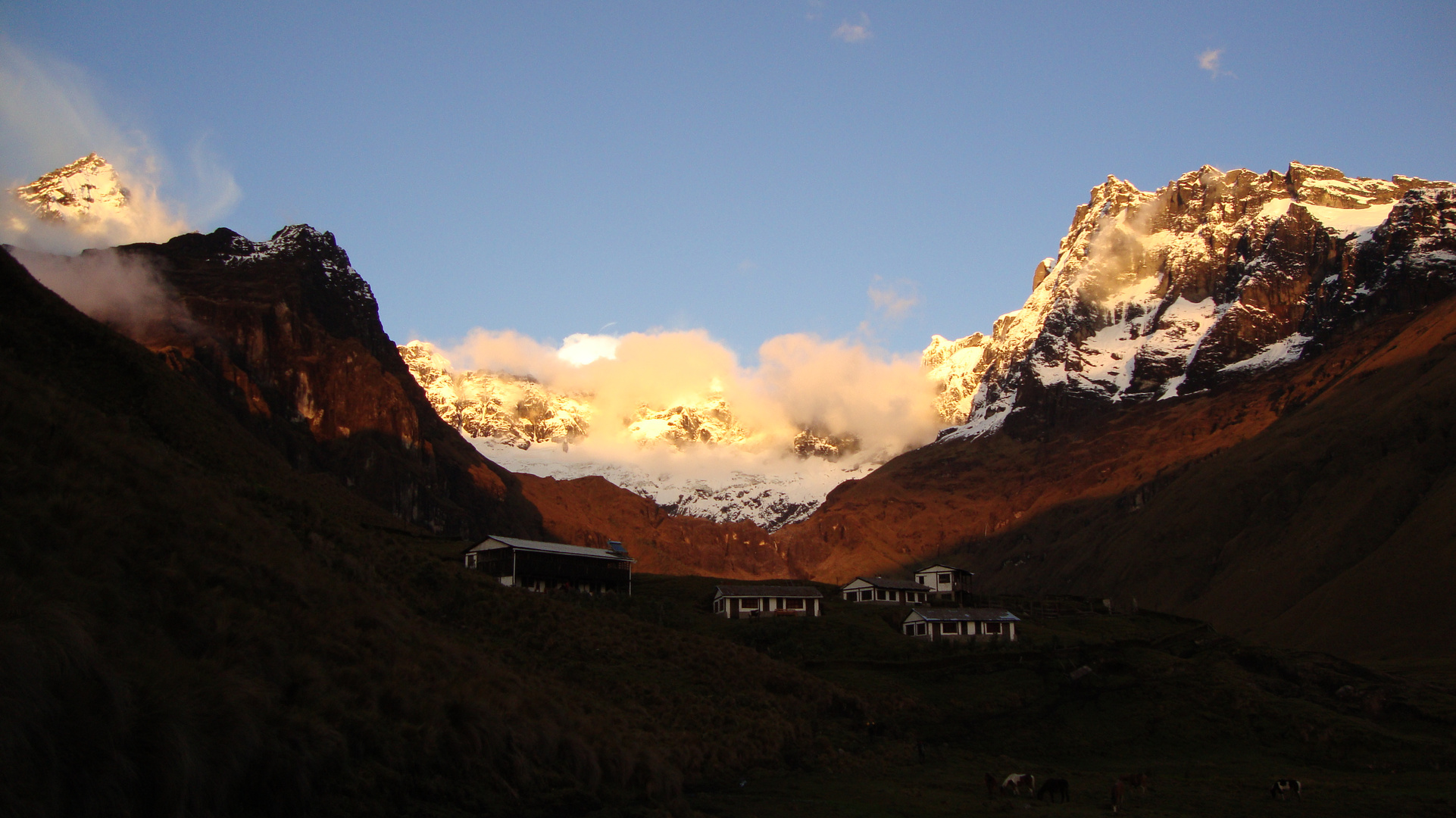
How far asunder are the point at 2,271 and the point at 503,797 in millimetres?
44451

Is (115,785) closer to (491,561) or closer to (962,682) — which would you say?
(962,682)

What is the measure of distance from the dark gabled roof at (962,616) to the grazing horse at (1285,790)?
129 feet

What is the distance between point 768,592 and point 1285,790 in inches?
1935

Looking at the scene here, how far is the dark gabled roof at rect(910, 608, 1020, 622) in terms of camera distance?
74875 millimetres

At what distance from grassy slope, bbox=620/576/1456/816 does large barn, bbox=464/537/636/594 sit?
23.0 feet

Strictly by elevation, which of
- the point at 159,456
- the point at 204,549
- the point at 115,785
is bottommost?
the point at 115,785

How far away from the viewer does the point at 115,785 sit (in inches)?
538

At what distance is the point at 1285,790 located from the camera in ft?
116

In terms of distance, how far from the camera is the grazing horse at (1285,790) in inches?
1373

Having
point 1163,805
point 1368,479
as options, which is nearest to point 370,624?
point 1163,805

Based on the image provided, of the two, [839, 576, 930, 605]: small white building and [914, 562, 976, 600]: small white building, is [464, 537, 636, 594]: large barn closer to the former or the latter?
[839, 576, 930, 605]: small white building

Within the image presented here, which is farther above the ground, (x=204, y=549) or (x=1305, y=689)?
(x=204, y=549)

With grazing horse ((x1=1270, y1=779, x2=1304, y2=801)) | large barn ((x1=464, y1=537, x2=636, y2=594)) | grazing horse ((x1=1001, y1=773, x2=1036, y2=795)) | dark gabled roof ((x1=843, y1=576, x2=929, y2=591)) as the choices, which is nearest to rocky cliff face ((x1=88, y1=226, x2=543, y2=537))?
large barn ((x1=464, y1=537, x2=636, y2=594))

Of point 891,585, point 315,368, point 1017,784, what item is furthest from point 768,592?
point 315,368
